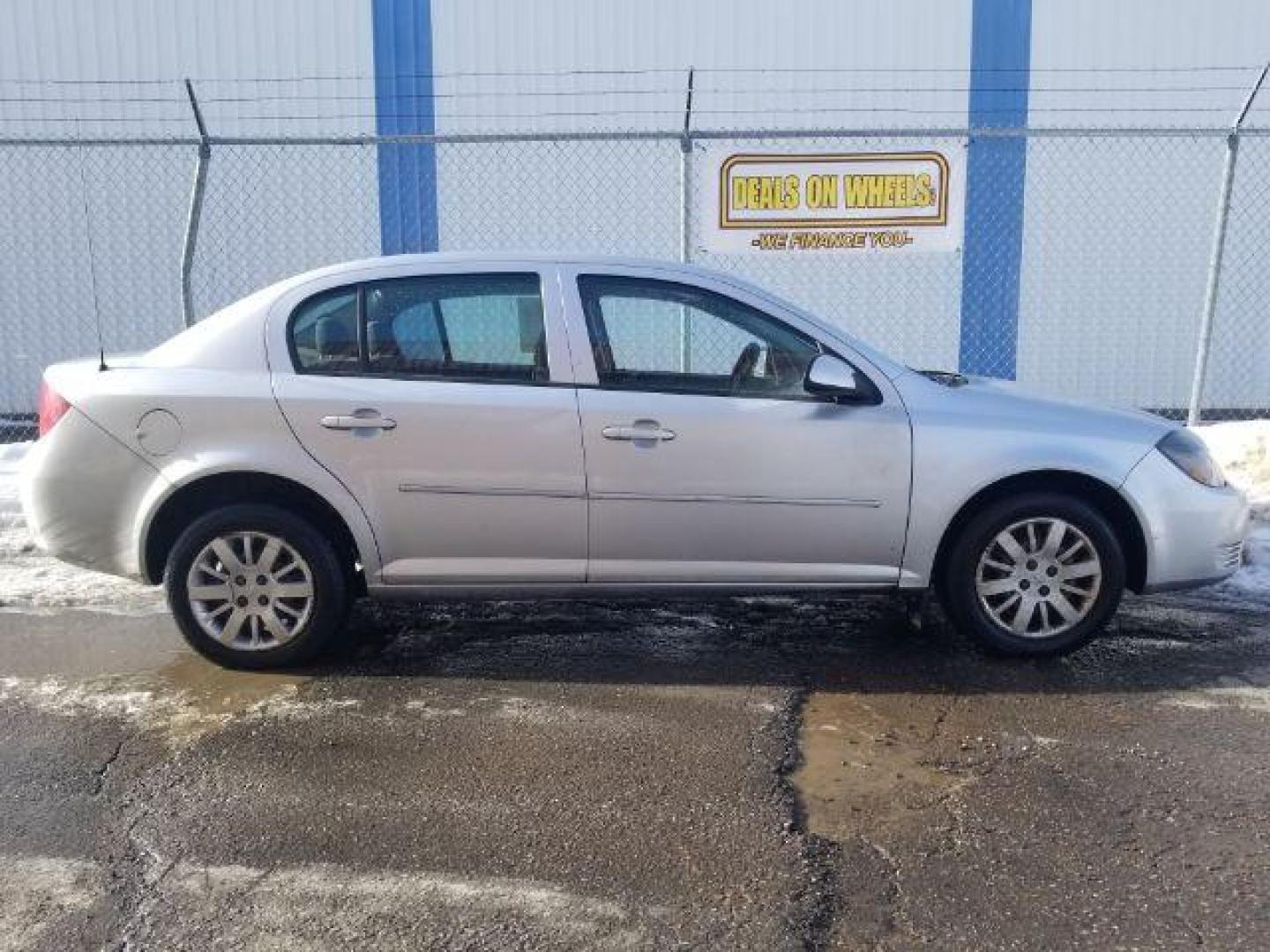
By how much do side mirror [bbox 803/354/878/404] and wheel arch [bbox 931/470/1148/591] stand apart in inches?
24.3

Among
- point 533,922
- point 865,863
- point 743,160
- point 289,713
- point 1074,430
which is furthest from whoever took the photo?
point 743,160

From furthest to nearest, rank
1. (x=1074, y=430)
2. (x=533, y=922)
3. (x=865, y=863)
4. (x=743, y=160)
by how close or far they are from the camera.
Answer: (x=743, y=160) → (x=1074, y=430) → (x=865, y=863) → (x=533, y=922)

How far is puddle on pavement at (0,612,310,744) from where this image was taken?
4.28m

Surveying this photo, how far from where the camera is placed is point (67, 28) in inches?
437

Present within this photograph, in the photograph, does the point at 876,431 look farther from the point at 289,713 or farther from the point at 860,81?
the point at 860,81

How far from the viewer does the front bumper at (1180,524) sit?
458cm

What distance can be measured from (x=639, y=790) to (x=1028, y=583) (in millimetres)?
2000

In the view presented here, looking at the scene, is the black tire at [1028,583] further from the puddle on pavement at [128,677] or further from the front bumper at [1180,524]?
the puddle on pavement at [128,677]

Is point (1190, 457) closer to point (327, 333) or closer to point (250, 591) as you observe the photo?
point (327, 333)

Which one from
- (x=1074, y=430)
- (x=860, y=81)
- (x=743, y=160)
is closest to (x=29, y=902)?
(x=1074, y=430)

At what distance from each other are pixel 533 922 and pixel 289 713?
5.74 feet

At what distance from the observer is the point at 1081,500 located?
15.3 feet

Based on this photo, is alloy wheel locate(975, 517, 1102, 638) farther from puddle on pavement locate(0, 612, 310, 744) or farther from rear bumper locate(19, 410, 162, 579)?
rear bumper locate(19, 410, 162, 579)

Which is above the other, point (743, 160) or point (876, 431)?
point (743, 160)
